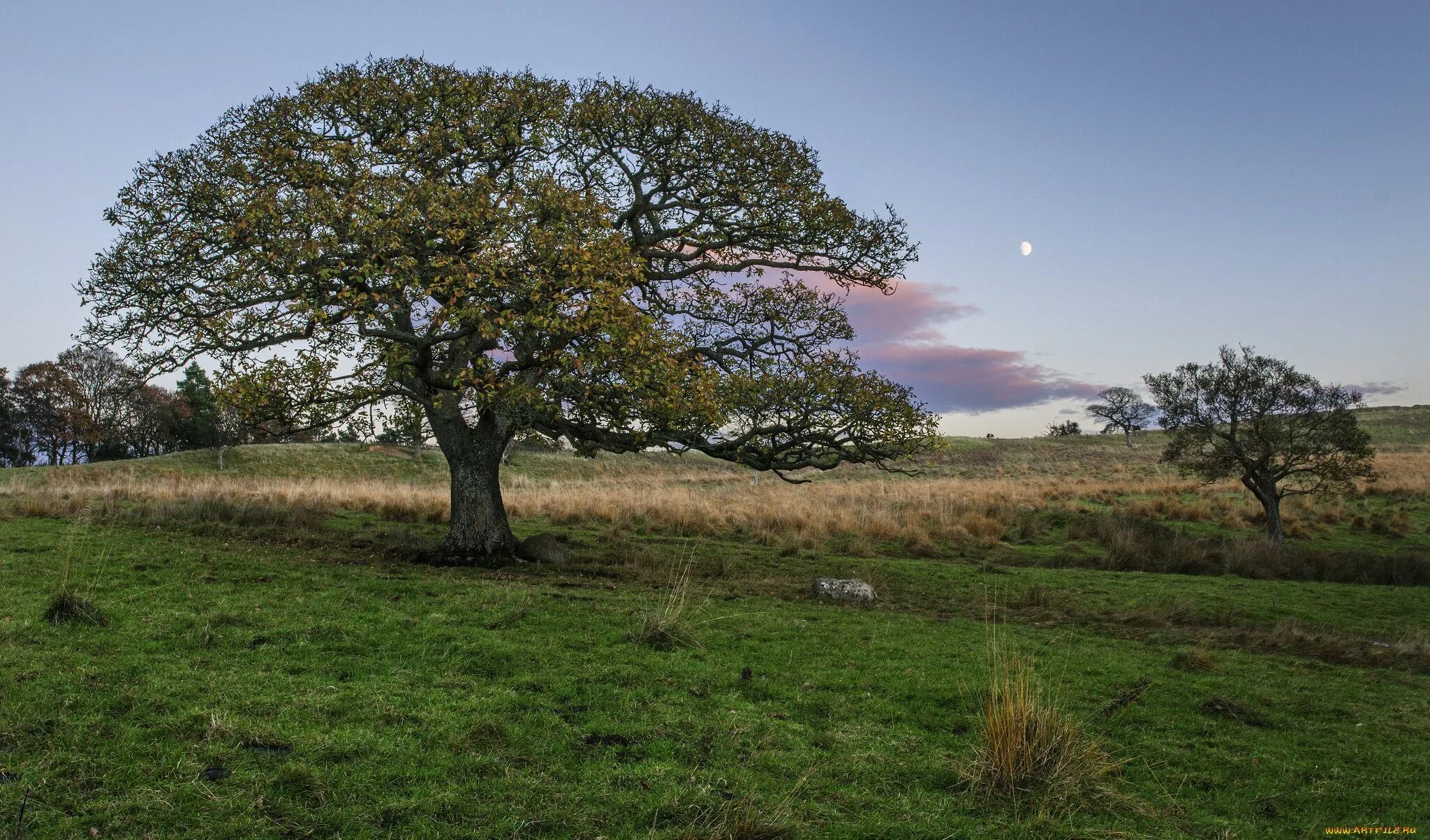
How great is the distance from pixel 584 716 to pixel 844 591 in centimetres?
→ 952

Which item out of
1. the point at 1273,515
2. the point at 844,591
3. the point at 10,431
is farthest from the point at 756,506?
the point at 10,431

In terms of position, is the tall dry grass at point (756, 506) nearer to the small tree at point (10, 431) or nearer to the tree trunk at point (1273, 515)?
the tree trunk at point (1273, 515)

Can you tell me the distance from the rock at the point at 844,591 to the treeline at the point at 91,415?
6118cm

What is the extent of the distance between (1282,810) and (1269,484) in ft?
86.7

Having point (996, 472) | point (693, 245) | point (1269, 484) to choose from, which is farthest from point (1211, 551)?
point (996, 472)

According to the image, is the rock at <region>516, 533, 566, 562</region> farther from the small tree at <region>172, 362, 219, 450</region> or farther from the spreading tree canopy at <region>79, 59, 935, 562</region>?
the small tree at <region>172, 362, 219, 450</region>

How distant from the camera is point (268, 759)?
19.6ft

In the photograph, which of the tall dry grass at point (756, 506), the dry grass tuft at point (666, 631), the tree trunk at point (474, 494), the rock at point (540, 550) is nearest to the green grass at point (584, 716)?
the dry grass tuft at point (666, 631)

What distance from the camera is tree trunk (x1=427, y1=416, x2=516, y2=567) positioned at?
1805 centimetres

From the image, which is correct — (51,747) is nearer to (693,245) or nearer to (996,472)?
(693,245)

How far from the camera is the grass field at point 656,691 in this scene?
18.6 ft

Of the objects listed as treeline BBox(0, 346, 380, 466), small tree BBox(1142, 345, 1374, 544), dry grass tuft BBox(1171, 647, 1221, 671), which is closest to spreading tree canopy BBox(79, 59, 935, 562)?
dry grass tuft BBox(1171, 647, 1221, 671)

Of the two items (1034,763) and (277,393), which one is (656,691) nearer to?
(1034,763)

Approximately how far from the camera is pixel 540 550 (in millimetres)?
18688
